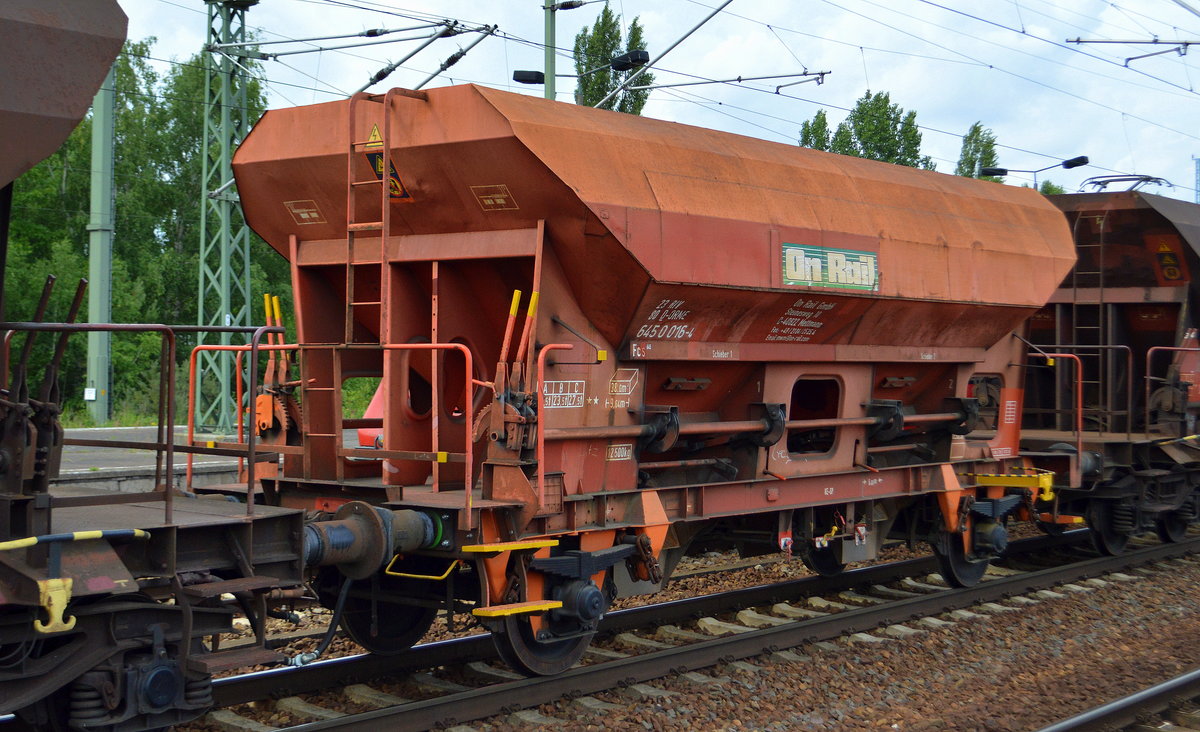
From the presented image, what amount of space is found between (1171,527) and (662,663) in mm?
9269

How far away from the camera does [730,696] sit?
7379 mm

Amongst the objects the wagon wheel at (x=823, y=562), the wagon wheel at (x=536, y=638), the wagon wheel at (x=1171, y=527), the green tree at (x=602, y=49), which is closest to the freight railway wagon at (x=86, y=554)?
the wagon wheel at (x=536, y=638)

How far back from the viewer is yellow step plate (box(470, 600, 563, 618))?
6.55 m

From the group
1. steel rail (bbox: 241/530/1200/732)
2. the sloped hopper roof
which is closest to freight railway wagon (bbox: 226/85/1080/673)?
steel rail (bbox: 241/530/1200/732)

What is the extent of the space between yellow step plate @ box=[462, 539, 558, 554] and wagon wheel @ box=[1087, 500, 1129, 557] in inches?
338

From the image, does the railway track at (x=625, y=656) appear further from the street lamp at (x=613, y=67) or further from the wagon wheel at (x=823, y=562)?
the street lamp at (x=613, y=67)

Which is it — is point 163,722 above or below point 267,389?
below

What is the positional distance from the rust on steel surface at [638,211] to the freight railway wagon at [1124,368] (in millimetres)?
3822

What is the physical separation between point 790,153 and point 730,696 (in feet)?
14.3

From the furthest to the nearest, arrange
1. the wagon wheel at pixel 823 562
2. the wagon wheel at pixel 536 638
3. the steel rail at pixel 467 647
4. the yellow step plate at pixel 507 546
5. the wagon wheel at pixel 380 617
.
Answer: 1. the wagon wheel at pixel 823 562
2. the wagon wheel at pixel 380 617
3. the wagon wheel at pixel 536 638
4. the steel rail at pixel 467 647
5. the yellow step plate at pixel 507 546

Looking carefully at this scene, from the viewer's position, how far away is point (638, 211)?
7.08 m

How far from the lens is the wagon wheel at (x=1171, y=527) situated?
13.8 metres

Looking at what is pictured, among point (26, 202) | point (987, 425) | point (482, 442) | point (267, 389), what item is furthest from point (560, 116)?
point (26, 202)

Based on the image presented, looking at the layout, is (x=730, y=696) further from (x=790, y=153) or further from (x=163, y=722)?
(x=790, y=153)
